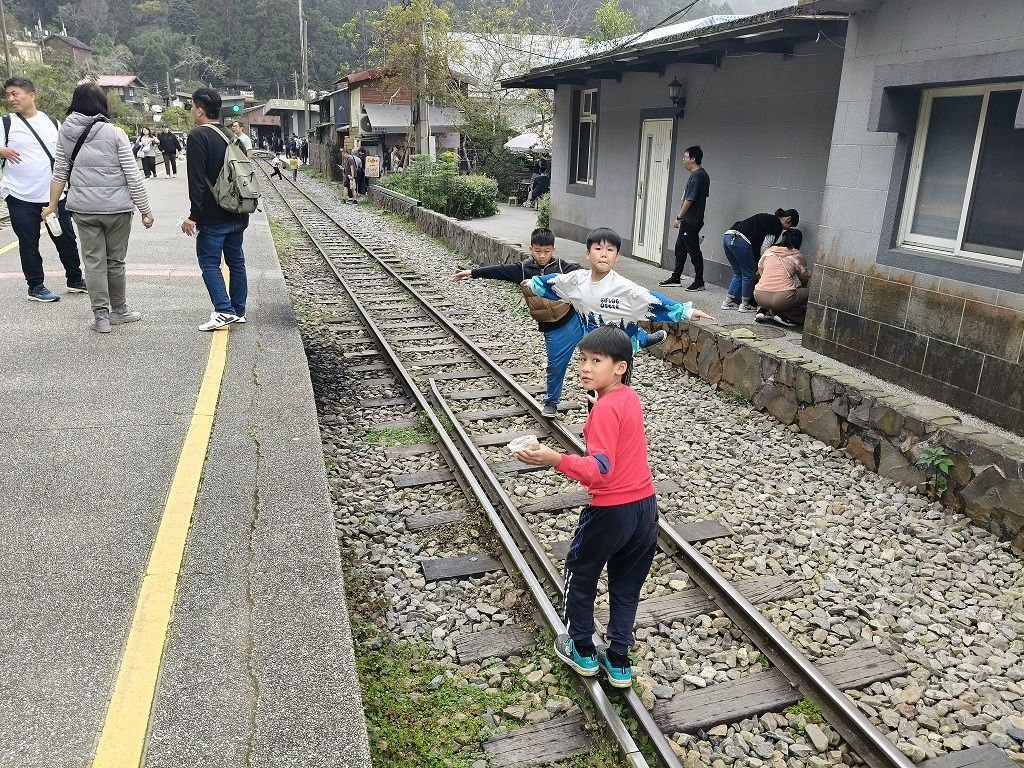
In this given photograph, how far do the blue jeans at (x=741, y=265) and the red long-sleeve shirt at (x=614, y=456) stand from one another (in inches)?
270

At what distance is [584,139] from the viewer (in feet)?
52.5

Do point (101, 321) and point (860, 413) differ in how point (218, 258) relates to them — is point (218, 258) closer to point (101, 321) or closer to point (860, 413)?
point (101, 321)

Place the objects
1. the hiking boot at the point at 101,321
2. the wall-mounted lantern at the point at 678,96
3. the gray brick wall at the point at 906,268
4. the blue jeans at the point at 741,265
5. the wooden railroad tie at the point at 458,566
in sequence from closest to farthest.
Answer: the wooden railroad tie at the point at 458,566
the gray brick wall at the point at 906,268
the hiking boot at the point at 101,321
the blue jeans at the point at 741,265
the wall-mounted lantern at the point at 678,96

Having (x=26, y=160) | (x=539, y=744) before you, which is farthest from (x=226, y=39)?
(x=539, y=744)

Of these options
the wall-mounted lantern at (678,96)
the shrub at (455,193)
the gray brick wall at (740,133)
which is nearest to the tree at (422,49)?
the shrub at (455,193)

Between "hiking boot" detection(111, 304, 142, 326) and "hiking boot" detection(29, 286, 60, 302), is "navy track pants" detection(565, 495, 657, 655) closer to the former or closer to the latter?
"hiking boot" detection(111, 304, 142, 326)

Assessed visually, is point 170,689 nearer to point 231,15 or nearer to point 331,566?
point 331,566

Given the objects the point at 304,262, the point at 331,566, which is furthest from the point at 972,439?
the point at 304,262

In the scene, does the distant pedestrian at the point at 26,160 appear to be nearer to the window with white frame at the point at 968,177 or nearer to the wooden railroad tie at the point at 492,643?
the wooden railroad tie at the point at 492,643

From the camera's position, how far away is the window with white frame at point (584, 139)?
1530 cm

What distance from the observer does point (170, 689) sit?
9.06 ft

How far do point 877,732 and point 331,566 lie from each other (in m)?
2.48

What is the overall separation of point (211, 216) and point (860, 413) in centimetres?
577

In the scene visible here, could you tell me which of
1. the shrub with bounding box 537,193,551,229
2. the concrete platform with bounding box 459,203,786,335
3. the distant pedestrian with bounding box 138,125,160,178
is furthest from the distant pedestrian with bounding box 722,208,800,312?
the distant pedestrian with bounding box 138,125,160,178
